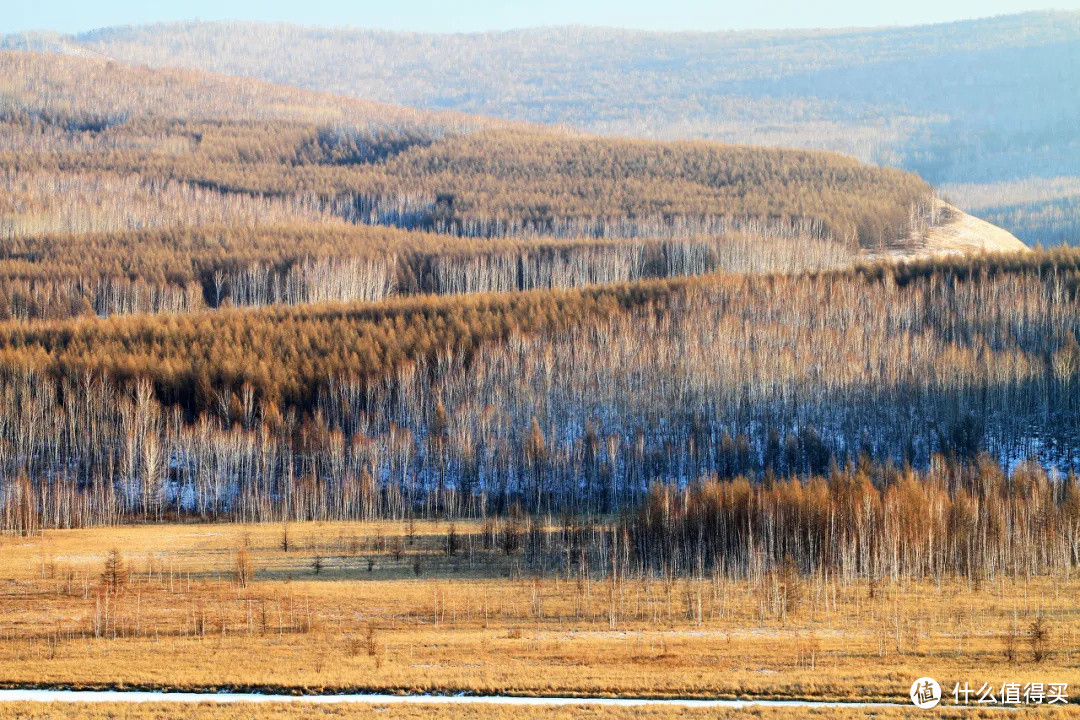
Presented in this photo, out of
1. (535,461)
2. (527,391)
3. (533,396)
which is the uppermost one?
(527,391)

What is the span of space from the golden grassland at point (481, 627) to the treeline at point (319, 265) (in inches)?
3394

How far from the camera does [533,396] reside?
4680 inches

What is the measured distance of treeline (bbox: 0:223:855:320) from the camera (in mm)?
164750

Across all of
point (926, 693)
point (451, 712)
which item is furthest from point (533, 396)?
point (451, 712)

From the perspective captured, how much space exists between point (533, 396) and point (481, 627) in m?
59.4

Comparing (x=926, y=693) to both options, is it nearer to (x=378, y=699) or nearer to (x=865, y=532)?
(x=378, y=699)

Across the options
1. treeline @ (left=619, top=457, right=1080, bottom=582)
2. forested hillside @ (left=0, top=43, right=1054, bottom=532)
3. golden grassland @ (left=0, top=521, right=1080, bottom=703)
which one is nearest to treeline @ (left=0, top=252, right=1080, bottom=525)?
forested hillside @ (left=0, top=43, right=1054, bottom=532)

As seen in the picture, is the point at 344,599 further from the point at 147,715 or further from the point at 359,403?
the point at 359,403

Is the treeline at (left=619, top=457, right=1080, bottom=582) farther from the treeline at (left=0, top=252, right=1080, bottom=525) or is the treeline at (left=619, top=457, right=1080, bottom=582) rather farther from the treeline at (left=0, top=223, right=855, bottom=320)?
the treeline at (left=0, top=223, right=855, bottom=320)

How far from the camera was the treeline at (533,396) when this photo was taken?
105 metres

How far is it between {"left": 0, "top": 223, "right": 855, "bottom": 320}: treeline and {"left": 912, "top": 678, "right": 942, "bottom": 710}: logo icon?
117 meters

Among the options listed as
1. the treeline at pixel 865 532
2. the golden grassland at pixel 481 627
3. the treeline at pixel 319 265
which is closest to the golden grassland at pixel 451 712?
the golden grassland at pixel 481 627

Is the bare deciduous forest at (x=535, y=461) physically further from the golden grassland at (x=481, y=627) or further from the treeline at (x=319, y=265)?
the treeline at (x=319, y=265)

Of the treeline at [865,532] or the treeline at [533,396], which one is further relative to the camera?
the treeline at [533,396]
